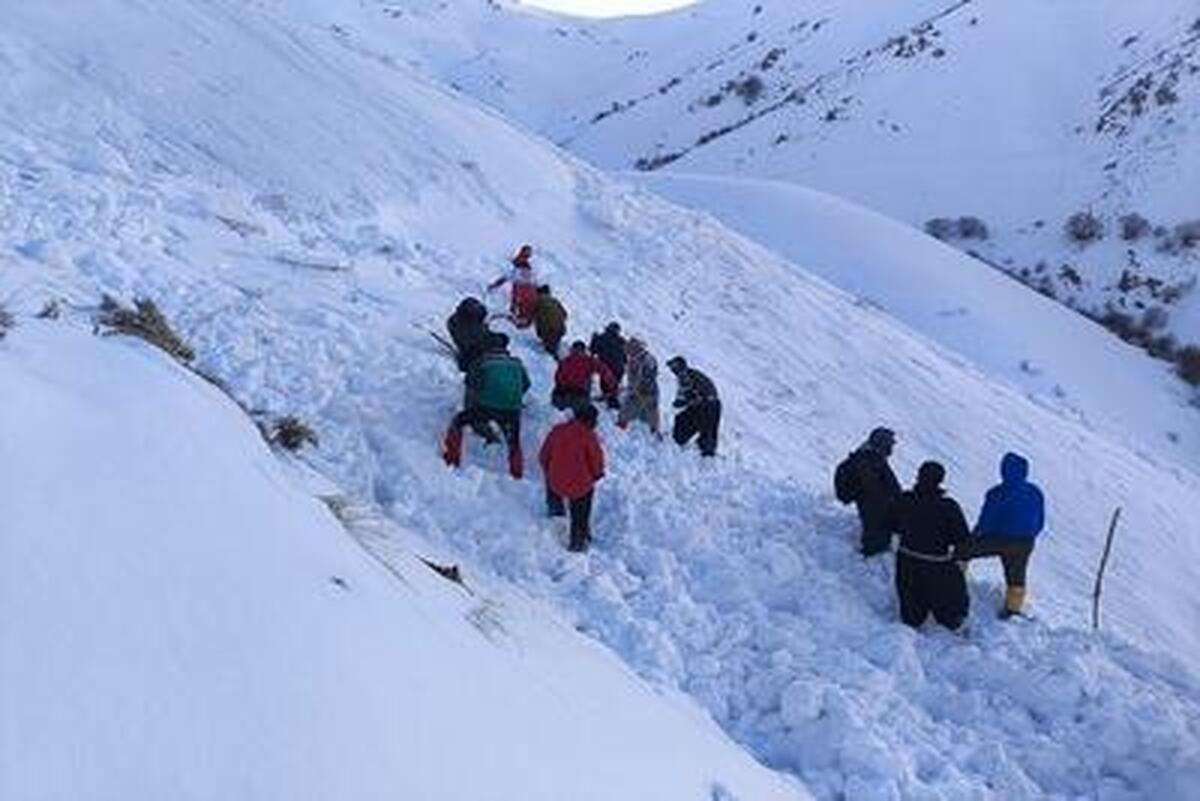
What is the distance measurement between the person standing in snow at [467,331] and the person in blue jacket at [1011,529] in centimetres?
455

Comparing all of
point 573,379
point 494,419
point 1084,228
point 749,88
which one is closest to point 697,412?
point 573,379

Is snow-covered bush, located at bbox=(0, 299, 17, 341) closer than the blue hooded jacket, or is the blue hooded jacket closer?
snow-covered bush, located at bbox=(0, 299, 17, 341)

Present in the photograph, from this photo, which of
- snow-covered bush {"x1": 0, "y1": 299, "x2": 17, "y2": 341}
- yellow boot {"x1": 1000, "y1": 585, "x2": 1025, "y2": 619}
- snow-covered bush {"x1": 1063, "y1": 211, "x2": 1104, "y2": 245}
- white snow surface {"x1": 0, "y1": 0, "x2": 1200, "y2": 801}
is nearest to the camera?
white snow surface {"x1": 0, "y1": 0, "x2": 1200, "y2": 801}

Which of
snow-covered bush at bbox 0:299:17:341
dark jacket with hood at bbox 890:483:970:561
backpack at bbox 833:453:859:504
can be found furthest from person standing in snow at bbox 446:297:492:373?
snow-covered bush at bbox 0:299:17:341

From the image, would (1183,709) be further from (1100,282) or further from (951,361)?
(1100,282)

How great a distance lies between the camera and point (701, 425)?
1479cm

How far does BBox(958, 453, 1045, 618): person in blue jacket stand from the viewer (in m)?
12.3

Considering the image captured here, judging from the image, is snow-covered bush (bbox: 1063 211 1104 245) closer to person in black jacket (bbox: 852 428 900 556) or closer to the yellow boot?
person in black jacket (bbox: 852 428 900 556)

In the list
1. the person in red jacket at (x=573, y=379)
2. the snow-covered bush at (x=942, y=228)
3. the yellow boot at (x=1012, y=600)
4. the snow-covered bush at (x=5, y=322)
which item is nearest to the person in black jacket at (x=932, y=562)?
the yellow boot at (x=1012, y=600)

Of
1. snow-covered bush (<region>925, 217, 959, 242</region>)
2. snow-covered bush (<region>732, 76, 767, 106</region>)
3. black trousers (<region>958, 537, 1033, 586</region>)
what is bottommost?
snow-covered bush (<region>732, 76, 767, 106</region>)

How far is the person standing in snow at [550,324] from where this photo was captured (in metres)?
16.0

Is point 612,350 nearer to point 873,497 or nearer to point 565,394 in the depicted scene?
point 565,394

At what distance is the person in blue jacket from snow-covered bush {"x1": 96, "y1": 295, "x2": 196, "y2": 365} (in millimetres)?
6172

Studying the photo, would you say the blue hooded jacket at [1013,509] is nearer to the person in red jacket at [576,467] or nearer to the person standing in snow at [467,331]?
the person in red jacket at [576,467]
